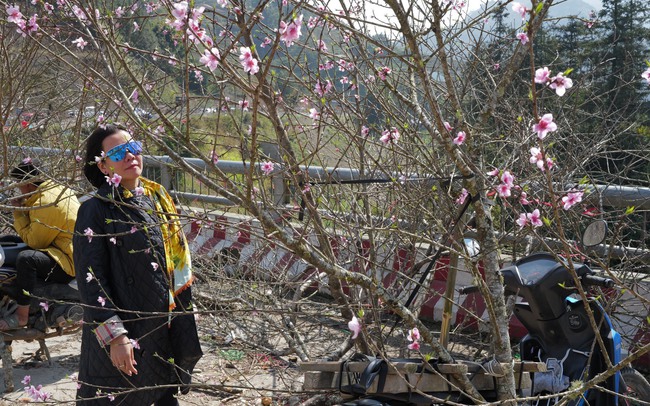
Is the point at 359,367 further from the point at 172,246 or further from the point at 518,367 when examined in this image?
the point at 172,246

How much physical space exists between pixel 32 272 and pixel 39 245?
10.4 inches

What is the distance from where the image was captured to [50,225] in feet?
18.7

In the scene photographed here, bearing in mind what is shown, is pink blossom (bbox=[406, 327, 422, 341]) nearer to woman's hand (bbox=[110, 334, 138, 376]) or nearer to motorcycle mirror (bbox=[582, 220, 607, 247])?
motorcycle mirror (bbox=[582, 220, 607, 247])

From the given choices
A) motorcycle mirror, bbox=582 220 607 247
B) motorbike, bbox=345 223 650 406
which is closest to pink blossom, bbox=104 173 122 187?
motorbike, bbox=345 223 650 406

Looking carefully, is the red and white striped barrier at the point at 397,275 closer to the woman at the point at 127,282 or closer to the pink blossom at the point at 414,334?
the woman at the point at 127,282

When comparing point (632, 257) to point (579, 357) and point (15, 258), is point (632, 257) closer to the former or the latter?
point (579, 357)

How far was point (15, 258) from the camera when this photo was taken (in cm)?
573

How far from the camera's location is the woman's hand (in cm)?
322

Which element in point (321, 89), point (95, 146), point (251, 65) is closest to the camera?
point (251, 65)

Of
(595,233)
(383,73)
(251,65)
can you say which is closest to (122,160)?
(251,65)

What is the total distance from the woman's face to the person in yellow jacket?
223 centimetres

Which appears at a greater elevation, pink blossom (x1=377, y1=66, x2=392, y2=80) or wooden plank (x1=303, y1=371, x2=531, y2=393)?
pink blossom (x1=377, y1=66, x2=392, y2=80)

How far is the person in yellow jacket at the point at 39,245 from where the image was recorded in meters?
5.55

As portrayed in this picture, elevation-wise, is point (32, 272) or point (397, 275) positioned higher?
point (397, 275)
